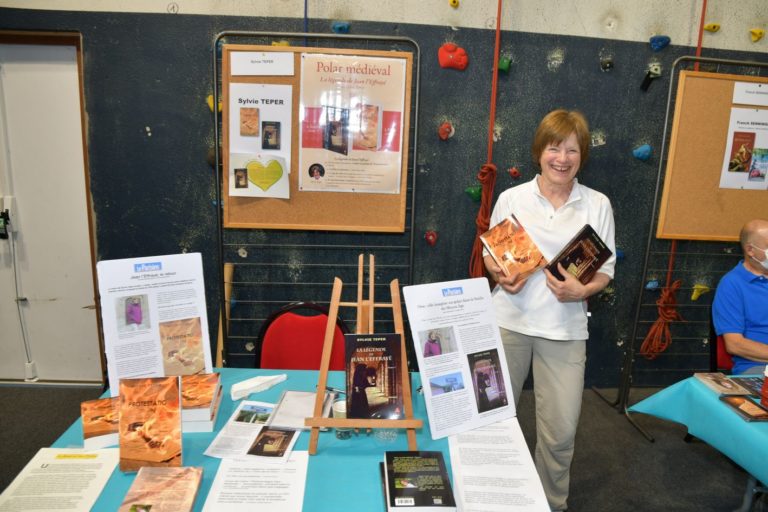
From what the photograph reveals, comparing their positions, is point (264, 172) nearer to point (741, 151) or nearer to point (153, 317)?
point (153, 317)

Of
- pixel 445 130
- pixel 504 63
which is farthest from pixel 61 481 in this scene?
pixel 504 63

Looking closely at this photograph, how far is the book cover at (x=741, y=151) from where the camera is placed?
8.50ft

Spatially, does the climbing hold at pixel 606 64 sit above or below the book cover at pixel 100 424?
above

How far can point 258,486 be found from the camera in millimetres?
1042

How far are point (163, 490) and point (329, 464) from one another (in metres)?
0.38

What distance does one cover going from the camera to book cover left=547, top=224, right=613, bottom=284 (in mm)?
1632

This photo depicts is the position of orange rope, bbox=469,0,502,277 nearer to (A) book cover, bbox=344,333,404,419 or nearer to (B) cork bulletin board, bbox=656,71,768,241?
(B) cork bulletin board, bbox=656,71,768,241

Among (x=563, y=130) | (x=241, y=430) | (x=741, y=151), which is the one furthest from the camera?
(x=741, y=151)

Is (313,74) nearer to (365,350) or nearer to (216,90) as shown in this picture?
(216,90)

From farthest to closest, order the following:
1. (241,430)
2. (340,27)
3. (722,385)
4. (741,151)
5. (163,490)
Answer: (741,151)
(340,27)
(722,385)
(241,430)
(163,490)

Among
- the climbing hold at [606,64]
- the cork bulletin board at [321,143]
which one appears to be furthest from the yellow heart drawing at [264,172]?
the climbing hold at [606,64]

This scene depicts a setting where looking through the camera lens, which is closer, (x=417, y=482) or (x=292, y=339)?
(x=417, y=482)

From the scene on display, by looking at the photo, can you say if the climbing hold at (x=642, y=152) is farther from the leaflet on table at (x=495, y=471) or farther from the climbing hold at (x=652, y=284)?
the leaflet on table at (x=495, y=471)

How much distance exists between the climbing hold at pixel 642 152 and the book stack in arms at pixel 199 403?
2.58 meters
